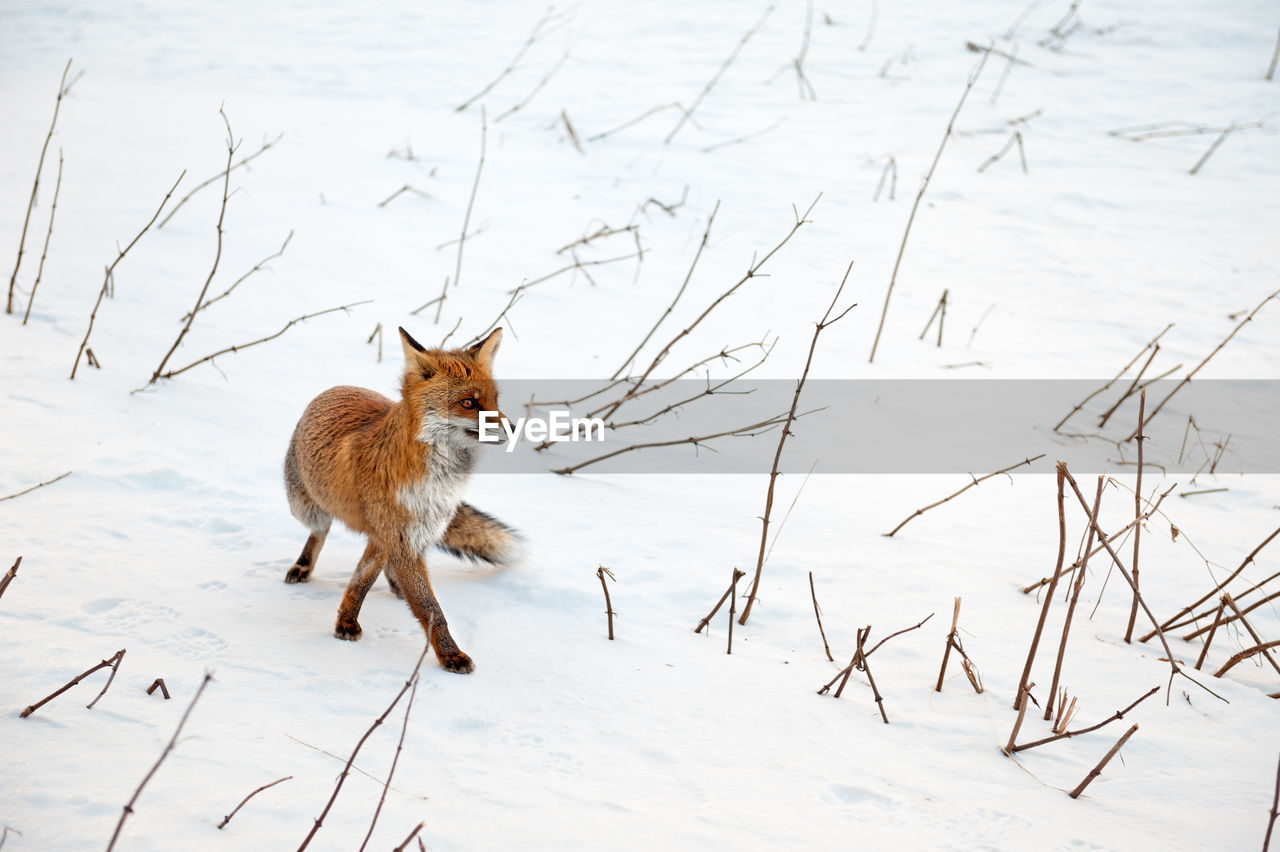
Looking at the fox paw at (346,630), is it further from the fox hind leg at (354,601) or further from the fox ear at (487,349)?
the fox ear at (487,349)

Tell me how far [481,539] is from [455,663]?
31.3 inches

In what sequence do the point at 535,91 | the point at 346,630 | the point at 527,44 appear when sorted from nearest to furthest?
the point at 346,630 → the point at 535,91 → the point at 527,44

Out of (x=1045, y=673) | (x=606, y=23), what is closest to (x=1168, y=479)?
(x=1045, y=673)

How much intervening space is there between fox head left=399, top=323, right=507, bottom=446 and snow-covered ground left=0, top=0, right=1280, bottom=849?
2.74 feet

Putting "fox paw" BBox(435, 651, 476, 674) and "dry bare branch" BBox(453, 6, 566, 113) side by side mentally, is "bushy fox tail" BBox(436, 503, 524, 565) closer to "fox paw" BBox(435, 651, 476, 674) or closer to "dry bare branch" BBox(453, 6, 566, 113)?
"fox paw" BBox(435, 651, 476, 674)

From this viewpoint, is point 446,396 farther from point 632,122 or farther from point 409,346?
point 632,122

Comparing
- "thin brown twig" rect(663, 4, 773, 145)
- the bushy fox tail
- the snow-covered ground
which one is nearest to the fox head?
the bushy fox tail

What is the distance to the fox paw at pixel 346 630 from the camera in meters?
3.32

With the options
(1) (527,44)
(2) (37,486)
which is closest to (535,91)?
(1) (527,44)

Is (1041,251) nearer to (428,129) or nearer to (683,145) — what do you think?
(683,145)

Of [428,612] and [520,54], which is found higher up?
[520,54]

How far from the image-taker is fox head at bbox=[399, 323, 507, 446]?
125 inches

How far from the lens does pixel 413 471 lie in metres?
3.22

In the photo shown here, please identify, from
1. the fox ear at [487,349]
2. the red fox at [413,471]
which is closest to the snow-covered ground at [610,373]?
the red fox at [413,471]
